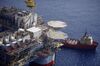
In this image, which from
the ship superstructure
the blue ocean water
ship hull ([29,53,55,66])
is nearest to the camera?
the ship superstructure

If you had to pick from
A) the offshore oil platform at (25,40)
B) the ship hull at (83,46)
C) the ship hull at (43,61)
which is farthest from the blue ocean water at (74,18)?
the offshore oil platform at (25,40)

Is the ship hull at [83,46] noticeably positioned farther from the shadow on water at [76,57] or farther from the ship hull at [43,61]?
the ship hull at [43,61]

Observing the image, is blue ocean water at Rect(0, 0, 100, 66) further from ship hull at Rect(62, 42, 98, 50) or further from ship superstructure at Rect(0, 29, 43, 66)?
ship superstructure at Rect(0, 29, 43, 66)

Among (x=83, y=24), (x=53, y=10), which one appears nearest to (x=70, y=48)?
(x=83, y=24)

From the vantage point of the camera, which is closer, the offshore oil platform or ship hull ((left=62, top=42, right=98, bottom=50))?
the offshore oil platform

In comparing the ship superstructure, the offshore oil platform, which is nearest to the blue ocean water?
the offshore oil platform

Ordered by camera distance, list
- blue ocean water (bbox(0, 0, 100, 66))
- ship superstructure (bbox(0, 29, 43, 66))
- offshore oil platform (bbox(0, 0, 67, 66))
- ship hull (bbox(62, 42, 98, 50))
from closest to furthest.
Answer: ship superstructure (bbox(0, 29, 43, 66)) → offshore oil platform (bbox(0, 0, 67, 66)) → blue ocean water (bbox(0, 0, 100, 66)) → ship hull (bbox(62, 42, 98, 50))

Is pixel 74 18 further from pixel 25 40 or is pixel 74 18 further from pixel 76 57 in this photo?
pixel 25 40

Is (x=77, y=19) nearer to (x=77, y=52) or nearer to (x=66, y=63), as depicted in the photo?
(x=77, y=52)
